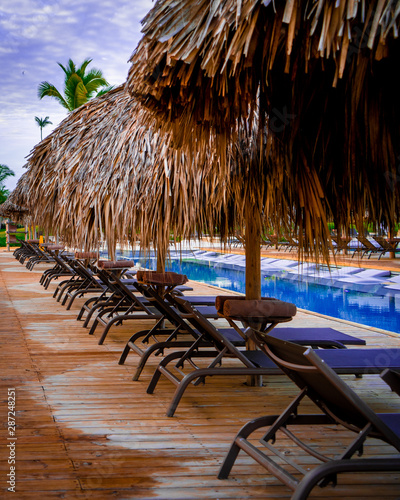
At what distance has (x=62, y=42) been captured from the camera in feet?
51.1

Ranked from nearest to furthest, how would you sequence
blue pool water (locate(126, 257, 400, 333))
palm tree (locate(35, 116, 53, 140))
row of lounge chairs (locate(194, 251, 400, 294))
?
blue pool water (locate(126, 257, 400, 333)) → row of lounge chairs (locate(194, 251, 400, 294)) → palm tree (locate(35, 116, 53, 140))

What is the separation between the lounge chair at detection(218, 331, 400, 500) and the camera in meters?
2.04

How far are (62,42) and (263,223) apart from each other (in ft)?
41.8

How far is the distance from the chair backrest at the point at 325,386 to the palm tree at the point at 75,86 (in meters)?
22.0

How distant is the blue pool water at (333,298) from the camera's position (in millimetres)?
10281

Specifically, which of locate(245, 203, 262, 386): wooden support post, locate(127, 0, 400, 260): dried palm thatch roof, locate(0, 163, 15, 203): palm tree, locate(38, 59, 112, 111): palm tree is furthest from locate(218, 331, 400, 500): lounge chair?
locate(0, 163, 15, 203): palm tree

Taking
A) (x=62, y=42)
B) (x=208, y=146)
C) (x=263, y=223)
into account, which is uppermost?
(x=62, y=42)

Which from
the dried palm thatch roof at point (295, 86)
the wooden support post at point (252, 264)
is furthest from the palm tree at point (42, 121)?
the dried palm thatch roof at point (295, 86)

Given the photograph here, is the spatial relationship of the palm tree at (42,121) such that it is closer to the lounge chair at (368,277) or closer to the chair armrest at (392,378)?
the lounge chair at (368,277)

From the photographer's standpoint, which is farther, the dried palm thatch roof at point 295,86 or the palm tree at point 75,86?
the palm tree at point 75,86

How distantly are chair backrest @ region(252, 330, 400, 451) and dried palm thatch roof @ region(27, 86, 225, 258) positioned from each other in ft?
6.75

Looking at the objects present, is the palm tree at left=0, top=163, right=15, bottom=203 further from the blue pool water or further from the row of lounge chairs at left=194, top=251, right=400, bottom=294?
the blue pool water

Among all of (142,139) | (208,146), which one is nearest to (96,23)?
(142,139)

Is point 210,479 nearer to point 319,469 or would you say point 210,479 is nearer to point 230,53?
point 319,469
